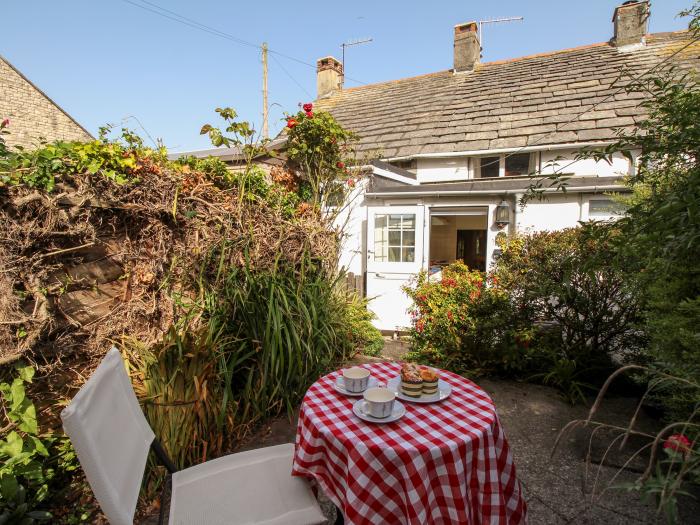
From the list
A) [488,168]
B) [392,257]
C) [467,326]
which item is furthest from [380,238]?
[488,168]

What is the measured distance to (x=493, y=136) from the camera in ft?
25.9

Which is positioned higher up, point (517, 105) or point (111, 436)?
point (517, 105)

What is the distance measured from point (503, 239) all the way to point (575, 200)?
1638 mm

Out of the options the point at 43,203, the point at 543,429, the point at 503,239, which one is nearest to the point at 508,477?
Result: the point at 543,429

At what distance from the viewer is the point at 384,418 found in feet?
5.21

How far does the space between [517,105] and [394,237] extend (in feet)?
16.4

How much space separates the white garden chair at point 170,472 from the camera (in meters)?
1.21

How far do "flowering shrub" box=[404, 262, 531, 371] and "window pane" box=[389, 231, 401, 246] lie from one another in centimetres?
155

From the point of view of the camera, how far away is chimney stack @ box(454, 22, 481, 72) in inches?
401

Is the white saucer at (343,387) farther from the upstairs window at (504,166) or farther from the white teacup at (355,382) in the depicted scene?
the upstairs window at (504,166)

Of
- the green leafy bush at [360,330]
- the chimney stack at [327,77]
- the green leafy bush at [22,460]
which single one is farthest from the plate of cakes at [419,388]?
the chimney stack at [327,77]

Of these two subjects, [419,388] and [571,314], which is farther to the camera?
[571,314]

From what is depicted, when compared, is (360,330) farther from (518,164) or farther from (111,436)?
(518,164)

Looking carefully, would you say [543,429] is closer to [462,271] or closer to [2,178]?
[462,271]
